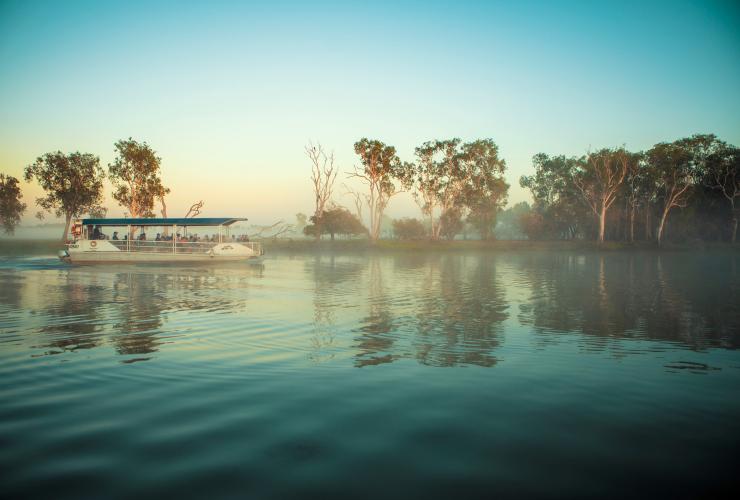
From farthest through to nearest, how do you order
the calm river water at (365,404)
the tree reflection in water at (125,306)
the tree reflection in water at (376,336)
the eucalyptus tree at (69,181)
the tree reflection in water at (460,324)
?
the eucalyptus tree at (69,181) → the tree reflection in water at (125,306) → the tree reflection in water at (460,324) → the tree reflection in water at (376,336) → the calm river water at (365,404)

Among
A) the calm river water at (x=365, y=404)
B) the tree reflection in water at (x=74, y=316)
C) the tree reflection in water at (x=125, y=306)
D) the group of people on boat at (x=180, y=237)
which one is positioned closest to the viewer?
the calm river water at (x=365, y=404)

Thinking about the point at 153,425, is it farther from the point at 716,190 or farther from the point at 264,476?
the point at 716,190

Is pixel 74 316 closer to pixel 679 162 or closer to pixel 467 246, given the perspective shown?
pixel 467 246

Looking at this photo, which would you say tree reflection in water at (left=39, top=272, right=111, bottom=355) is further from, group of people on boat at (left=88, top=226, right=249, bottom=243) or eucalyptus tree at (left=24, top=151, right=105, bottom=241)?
eucalyptus tree at (left=24, top=151, right=105, bottom=241)

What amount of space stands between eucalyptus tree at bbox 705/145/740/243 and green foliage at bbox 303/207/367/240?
5564 cm

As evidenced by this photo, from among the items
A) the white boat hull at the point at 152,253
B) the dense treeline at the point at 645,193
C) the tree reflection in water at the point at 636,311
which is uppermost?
the dense treeline at the point at 645,193

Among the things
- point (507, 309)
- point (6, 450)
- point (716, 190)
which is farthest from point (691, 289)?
point (716, 190)

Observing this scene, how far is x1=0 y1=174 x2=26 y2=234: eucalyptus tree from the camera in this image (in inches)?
3307

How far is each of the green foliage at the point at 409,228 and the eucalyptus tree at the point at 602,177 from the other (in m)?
29.9

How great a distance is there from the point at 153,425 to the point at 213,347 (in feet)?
15.5

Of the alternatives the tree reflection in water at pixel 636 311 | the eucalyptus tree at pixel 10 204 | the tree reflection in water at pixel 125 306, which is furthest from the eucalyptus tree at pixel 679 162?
the eucalyptus tree at pixel 10 204

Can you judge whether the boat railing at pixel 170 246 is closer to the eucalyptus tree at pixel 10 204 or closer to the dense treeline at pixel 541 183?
the dense treeline at pixel 541 183

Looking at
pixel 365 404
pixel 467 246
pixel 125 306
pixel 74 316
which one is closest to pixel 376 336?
pixel 365 404

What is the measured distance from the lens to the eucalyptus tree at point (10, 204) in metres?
84.0
